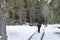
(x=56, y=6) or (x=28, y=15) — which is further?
(x=28, y=15)

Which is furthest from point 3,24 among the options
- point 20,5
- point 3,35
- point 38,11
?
point 38,11

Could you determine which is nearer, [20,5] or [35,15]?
[20,5]

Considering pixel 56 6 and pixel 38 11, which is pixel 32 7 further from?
pixel 56 6

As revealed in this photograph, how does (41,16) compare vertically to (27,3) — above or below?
below

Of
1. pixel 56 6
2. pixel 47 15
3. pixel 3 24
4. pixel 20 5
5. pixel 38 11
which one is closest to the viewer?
pixel 3 24

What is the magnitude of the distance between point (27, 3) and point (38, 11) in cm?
579

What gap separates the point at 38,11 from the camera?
6800 cm

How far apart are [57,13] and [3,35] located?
1439 cm

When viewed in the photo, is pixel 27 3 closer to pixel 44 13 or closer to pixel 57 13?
pixel 44 13

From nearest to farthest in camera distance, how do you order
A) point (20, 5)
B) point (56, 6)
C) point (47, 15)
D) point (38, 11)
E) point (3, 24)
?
point (3, 24) → point (56, 6) → point (20, 5) → point (47, 15) → point (38, 11)

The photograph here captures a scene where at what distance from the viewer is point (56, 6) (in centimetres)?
2267

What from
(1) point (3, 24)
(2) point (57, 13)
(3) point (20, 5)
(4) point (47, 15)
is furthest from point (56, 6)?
(4) point (47, 15)

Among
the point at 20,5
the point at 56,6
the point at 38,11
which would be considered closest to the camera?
the point at 56,6

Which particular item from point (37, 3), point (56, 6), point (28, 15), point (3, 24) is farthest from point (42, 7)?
point (3, 24)
